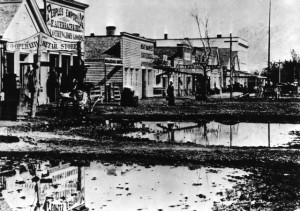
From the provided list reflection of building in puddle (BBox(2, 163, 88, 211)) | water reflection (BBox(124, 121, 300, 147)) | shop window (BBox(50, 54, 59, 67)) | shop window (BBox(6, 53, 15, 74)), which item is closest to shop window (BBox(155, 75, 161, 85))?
shop window (BBox(50, 54, 59, 67))

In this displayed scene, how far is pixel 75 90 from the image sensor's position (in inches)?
762

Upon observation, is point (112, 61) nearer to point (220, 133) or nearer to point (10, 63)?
point (10, 63)

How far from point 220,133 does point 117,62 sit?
23.0 meters

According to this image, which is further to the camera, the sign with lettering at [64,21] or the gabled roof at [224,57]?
the gabled roof at [224,57]

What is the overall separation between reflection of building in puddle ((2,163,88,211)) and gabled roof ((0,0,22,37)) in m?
16.6

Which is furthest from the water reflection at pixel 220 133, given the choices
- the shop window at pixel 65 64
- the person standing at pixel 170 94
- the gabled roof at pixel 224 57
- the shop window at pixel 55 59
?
the gabled roof at pixel 224 57

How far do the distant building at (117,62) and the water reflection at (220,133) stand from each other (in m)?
16.5

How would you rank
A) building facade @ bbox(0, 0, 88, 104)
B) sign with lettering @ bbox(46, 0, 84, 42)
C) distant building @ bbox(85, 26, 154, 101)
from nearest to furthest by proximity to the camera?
1. building facade @ bbox(0, 0, 88, 104)
2. sign with lettering @ bbox(46, 0, 84, 42)
3. distant building @ bbox(85, 26, 154, 101)

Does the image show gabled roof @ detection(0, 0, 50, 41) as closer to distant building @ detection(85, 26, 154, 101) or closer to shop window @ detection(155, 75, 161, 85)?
distant building @ detection(85, 26, 154, 101)

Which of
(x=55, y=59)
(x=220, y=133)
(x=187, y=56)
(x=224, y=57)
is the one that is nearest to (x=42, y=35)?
(x=220, y=133)

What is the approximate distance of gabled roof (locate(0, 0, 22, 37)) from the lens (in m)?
24.2

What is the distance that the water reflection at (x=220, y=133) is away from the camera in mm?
13796

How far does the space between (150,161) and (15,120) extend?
9.37 metres

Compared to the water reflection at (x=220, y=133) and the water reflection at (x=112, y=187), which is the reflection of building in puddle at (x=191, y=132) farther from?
the water reflection at (x=112, y=187)
